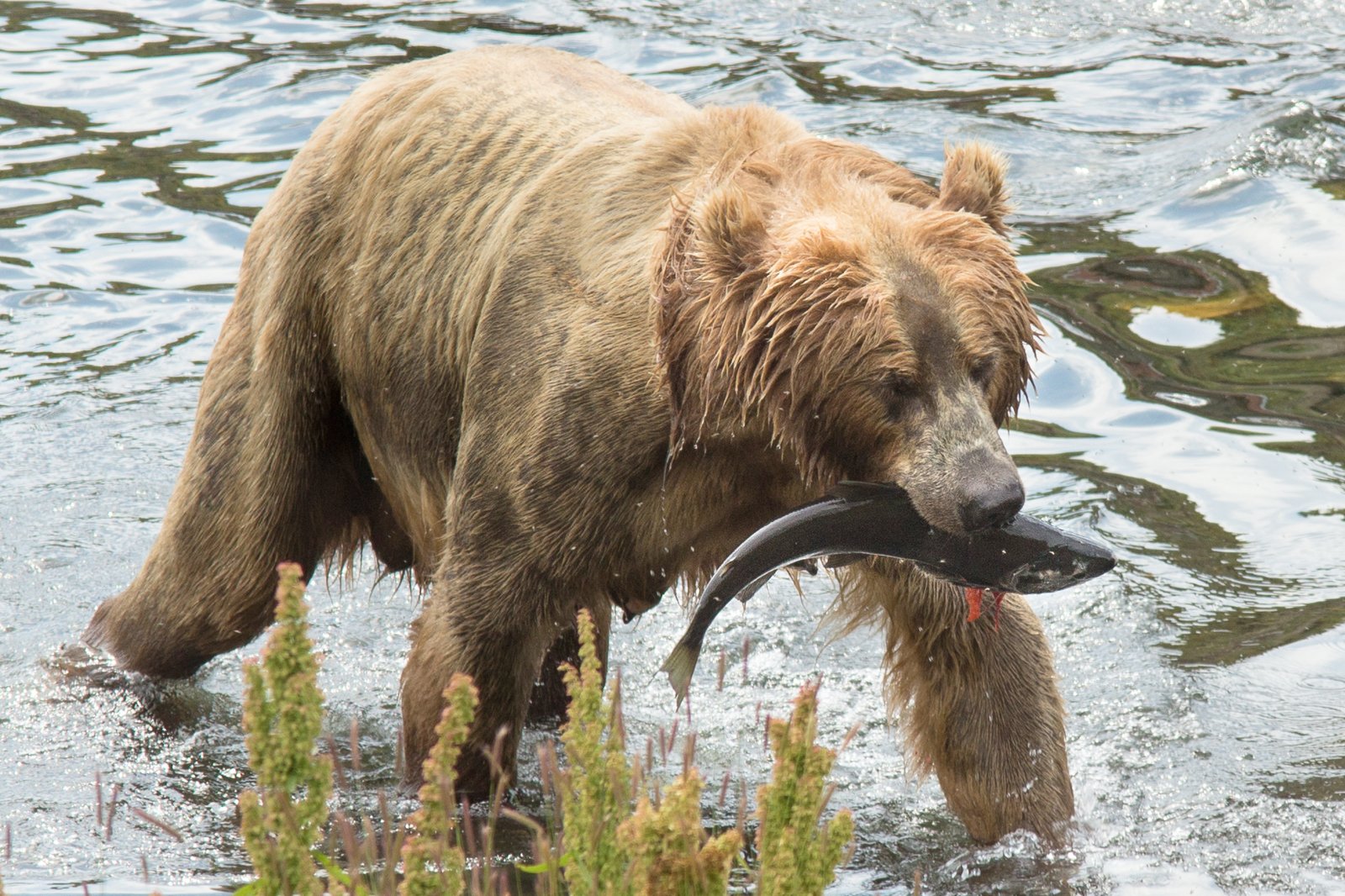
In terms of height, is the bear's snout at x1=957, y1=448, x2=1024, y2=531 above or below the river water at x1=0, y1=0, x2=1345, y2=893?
above

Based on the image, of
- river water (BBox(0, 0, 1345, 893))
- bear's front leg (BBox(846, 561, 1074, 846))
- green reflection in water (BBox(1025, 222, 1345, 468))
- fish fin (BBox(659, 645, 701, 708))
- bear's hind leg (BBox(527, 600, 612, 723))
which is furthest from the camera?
green reflection in water (BBox(1025, 222, 1345, 468))

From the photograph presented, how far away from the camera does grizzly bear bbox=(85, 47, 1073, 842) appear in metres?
4.05

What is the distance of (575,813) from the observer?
3031mm

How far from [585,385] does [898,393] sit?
2.85 feet

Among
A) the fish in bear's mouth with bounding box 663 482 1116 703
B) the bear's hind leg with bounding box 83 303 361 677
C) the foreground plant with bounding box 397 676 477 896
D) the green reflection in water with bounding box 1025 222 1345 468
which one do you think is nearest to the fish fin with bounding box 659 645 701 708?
the fish in bear's mouth with bounding box 663 482 1116 703

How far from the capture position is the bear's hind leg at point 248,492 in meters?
5.57

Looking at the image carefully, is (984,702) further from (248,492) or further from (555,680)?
(248,492)

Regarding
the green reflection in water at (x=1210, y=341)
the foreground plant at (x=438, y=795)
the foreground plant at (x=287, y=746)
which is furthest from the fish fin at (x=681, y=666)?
the green reflection in water at (x=1210, y=341)

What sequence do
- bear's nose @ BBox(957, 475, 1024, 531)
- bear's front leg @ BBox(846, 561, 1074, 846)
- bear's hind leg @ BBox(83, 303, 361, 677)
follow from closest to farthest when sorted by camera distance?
bear's nose @ BBox(957, 475, 1024, 531)
bear's front leg @ BBox(846, 561, 1074, 846)
bear's hind leg @ BBox(83, 303, 361, 677)

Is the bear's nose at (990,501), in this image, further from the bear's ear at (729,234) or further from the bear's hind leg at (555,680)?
the bear's hind leg at (555,680)

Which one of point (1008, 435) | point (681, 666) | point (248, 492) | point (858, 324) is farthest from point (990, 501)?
point (1008, 435)

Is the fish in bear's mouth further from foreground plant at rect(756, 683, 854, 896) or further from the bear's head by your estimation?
foreground plant at rect(756, 683, 854, 896)

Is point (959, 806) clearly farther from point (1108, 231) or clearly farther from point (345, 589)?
point (1108, 231)

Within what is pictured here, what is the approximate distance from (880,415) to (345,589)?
407 centimetres
